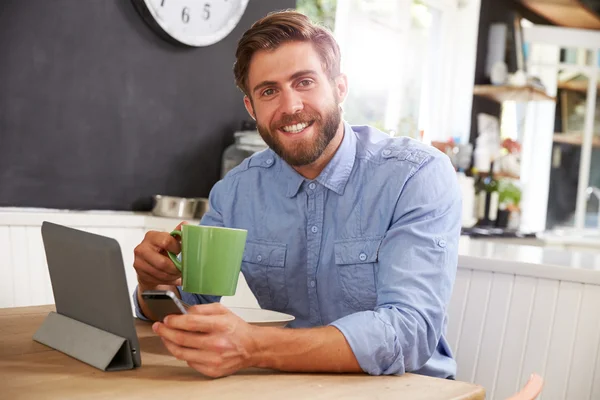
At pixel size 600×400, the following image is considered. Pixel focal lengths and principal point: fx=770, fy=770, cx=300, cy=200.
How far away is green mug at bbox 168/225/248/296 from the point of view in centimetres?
120

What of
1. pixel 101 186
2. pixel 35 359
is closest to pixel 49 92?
pixel 101 186

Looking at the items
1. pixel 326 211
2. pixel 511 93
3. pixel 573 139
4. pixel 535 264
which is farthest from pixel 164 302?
pixel 573 139

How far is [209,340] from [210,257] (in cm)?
15

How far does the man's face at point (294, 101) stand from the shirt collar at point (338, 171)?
38 millimetres

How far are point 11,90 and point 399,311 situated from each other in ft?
5.37

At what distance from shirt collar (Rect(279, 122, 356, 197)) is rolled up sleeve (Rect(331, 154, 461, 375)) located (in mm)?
154

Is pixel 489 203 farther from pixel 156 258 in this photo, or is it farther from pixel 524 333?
pixel 156 258

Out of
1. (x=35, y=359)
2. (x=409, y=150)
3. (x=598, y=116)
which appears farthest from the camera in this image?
(x=598, y=116)

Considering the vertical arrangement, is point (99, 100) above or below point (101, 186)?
above

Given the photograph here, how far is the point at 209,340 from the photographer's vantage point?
110 centimetres

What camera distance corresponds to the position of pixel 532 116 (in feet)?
24.4

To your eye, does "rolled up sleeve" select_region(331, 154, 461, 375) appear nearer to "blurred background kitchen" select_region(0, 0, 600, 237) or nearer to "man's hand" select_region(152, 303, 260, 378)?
"man's hand" select_region(152, 303, 260, 378)

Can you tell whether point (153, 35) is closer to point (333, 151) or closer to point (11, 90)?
point (11, 90)

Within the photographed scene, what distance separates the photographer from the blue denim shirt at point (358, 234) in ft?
4.42
